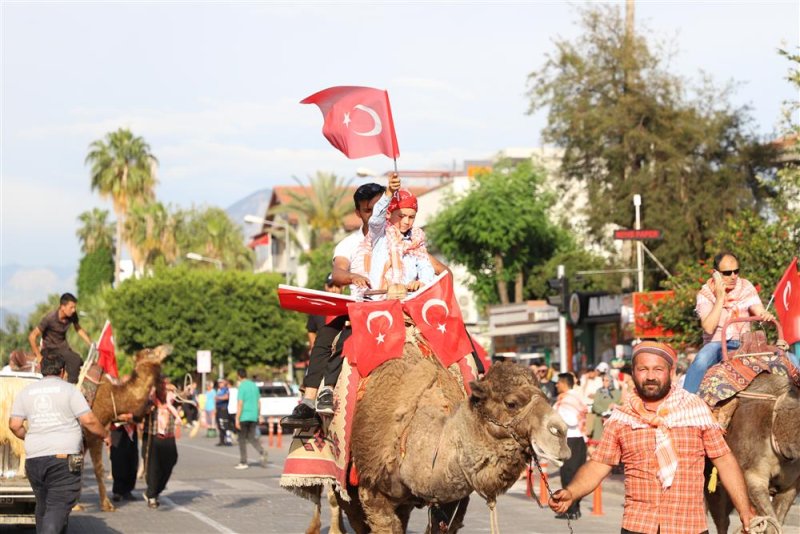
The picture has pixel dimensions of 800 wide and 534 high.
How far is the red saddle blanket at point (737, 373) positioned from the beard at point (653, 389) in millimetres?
3869

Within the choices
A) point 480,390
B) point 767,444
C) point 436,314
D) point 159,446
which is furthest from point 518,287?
point 480,390

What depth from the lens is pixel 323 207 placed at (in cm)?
9050

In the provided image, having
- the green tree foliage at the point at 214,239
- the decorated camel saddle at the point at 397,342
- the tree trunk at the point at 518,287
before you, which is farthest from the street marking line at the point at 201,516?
the green tree foliage at the point at 214,239

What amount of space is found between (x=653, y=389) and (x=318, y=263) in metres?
78.2

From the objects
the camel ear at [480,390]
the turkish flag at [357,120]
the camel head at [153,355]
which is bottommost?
the camel ear at [480,390]

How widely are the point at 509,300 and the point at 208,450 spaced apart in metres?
31.1

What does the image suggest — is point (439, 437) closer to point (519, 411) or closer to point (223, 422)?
point (519, 411)

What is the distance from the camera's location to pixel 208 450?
41.0m

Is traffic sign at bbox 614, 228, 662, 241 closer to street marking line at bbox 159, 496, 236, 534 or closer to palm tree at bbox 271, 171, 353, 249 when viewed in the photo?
street marking line at bbox 159, 496, 236, 534

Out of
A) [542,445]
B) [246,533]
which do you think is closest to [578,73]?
[246,533]

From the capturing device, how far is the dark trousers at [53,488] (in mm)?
12742

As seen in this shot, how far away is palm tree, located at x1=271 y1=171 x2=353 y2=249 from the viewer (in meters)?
90.1

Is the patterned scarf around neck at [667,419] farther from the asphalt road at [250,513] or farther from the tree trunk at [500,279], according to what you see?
the tree trunk at [500,279]

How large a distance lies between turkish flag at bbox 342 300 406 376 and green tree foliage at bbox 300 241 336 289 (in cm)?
7233
